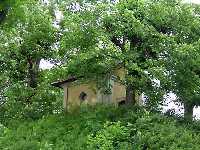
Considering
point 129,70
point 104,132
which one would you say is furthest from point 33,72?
point 104,132

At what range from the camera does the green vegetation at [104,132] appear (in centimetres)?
2036

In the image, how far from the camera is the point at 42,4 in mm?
39938

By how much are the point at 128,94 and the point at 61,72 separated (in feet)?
12.0

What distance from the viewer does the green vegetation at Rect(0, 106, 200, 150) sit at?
20359 millimetres

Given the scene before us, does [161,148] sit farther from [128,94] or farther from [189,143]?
[128,94]

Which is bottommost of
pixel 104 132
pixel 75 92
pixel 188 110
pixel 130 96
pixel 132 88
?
pixel 104 132

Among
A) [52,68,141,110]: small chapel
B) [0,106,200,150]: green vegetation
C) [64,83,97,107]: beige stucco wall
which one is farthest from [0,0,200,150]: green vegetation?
[64,83,97,107]: beige stucco wall

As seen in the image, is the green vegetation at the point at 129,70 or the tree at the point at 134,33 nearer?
the green vegetation at the point at 129,70

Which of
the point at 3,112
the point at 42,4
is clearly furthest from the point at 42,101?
the point at 42,4

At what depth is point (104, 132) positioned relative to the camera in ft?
70.3

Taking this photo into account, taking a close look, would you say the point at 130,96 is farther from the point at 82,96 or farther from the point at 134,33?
the point at 82,96

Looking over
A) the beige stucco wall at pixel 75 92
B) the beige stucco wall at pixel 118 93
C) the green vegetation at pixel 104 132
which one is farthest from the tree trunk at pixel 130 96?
the beige stucco wall at pixel 75 92

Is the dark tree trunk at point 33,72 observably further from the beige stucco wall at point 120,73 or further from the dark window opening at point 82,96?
the beige stucco wall at point 120,73

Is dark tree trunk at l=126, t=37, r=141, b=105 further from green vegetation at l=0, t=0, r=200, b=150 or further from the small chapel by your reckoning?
the small chapel
